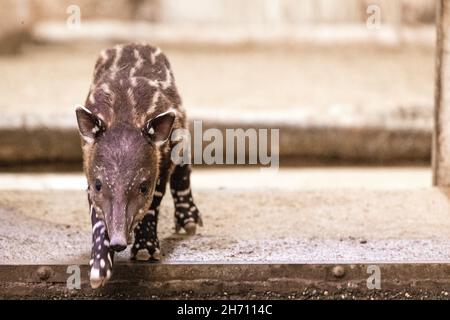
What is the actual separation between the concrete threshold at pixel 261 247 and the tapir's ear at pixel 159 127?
0.61 metres

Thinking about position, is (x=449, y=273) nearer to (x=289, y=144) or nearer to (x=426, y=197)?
(x=426, y=197)

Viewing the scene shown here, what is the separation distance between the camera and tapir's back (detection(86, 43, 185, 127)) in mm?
5250

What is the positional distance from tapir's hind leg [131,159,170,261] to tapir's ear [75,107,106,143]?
41 centimetres

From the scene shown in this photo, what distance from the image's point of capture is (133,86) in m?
5.41

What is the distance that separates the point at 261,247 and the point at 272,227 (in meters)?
0.57

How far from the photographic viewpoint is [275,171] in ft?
30.6

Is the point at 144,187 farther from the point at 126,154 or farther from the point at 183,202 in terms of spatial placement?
the point at 183,202

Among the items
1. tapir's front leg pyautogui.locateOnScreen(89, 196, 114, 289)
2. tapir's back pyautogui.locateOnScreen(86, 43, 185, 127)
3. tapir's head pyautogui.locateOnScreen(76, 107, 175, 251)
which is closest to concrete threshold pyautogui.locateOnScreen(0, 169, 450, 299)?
tapir's front leg pyautogui.locateOnScreen(89, 196, 114, 289)

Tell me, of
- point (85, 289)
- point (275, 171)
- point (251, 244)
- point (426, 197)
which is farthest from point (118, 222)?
point (275, 171)

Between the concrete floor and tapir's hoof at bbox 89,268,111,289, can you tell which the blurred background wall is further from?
tapir's hoof at bbox 89,268,111,289

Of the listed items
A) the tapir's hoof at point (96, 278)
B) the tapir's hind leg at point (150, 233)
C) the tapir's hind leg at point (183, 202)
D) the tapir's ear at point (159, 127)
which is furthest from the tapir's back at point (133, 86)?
the tapir's hoof at point (96, 278)

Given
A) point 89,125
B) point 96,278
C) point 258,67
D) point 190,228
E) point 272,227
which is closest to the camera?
point 96,278

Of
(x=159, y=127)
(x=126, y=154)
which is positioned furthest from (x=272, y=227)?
(x=126, y=154)

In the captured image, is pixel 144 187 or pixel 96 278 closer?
pixel 96 278
